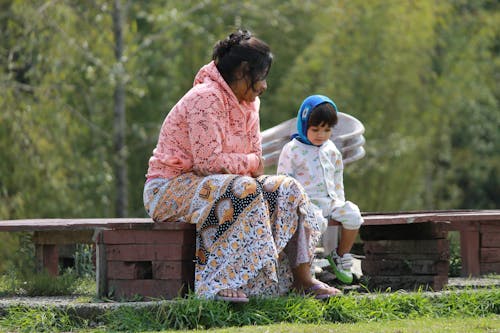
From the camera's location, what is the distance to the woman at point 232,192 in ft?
20.1

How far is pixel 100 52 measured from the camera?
48.4 ft

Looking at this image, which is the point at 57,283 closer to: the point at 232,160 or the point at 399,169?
the point at 232,160

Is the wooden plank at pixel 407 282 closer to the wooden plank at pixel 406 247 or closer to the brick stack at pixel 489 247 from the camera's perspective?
the wooden plank at pixel 406 247

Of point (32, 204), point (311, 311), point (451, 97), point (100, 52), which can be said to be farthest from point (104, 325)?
point (451, 97)

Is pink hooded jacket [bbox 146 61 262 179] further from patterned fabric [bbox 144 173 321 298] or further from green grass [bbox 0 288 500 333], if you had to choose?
green grass [bbox 0 288 500 333]

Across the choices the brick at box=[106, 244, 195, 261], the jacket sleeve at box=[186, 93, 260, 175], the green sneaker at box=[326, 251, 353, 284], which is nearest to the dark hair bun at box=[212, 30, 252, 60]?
the jacket sleeve at box=[186, 93, 260, 175]

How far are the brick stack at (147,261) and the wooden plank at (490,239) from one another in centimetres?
242

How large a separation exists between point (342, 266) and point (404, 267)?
60 cm

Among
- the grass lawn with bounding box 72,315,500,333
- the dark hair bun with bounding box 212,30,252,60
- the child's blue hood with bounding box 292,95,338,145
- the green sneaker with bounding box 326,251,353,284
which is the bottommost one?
the grass lawn with bounding box 72,315,500,333

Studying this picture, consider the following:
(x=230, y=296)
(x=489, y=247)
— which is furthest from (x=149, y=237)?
(x=489, y=247)

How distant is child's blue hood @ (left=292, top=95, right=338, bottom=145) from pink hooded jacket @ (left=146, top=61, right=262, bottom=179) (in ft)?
2.12

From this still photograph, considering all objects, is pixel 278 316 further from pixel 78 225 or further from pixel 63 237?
pixel 63 237

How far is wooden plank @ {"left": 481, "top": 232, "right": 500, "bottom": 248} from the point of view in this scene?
7.86 meters

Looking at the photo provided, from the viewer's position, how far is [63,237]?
25.3 feet
